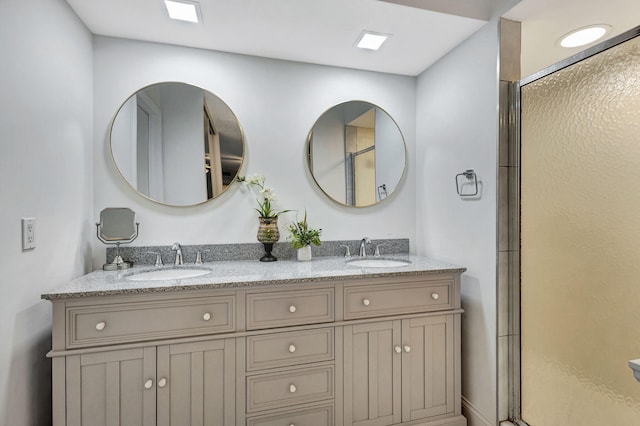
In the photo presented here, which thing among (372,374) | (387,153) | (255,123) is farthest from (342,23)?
(372,374)

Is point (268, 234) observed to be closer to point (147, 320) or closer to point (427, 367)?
point (147, 320)

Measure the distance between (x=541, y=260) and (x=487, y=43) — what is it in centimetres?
113

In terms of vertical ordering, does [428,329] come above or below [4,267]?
below

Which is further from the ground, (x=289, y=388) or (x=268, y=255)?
(x=268, y=255)

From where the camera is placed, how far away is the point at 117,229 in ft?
5.85

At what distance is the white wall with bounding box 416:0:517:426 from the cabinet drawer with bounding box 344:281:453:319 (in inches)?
7.9

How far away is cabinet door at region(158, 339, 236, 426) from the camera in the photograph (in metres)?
1.39

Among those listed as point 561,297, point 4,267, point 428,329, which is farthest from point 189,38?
point 561,297

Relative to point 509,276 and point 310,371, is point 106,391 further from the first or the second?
point 509,276

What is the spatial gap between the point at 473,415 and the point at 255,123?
6.87 ft

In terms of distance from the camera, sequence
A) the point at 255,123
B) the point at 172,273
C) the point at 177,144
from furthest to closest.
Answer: the point at 255,123
the point at 177,144
the point at 172,273

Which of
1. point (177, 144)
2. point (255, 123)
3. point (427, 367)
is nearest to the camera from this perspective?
point (427, 367)

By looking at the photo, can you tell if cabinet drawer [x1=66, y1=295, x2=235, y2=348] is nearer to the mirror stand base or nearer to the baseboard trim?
the mirror stand base

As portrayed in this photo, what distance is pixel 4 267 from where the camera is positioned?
1.15 m
